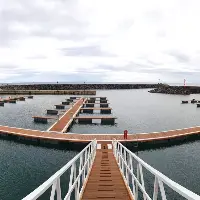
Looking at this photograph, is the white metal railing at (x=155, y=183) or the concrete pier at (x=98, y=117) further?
the concrete pier at (x=98, y=117)

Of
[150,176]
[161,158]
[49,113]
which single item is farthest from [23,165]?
[49,113]

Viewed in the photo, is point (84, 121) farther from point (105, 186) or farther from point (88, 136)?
point (105, 186)

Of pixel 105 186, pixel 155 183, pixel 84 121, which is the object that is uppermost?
pixel 155 183

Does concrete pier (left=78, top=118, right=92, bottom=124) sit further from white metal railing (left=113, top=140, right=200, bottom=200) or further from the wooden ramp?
white metal railing (left=113, top=140, right=200, bottom=200)

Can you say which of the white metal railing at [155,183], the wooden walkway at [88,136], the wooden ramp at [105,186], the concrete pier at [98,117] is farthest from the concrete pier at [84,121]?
the white metal railing at [155,183]

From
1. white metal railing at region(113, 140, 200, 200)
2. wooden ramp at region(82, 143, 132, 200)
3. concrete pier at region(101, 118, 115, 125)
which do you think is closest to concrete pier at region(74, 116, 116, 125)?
concrete pier at region(101, 118, 115, 125)

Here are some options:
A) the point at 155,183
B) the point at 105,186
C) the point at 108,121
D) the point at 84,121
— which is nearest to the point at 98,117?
the point at 108,121

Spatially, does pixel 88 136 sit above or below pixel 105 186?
below

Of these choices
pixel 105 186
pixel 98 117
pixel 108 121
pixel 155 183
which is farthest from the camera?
pixel 108 121

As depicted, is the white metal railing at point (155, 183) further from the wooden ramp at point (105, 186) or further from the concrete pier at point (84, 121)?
the concrete pier at point (84, 121)

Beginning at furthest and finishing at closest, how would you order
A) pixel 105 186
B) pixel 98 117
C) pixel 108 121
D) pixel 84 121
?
pixel 84 121 → pixel 108 121 → pixel 98 117 → pixel 105 186

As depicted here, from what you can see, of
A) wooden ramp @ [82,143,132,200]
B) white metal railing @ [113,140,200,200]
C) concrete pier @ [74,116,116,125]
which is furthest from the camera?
concrete pier @ [74,116,116,125]
